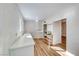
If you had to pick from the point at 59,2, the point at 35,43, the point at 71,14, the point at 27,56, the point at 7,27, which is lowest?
the point at 27,56

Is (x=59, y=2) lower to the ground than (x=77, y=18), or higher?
higher

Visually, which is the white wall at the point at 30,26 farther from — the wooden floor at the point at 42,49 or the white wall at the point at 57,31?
the white wall at the point at 57,31

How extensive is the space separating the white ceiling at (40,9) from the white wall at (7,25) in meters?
0.12

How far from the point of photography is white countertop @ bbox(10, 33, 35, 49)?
4.13 feet

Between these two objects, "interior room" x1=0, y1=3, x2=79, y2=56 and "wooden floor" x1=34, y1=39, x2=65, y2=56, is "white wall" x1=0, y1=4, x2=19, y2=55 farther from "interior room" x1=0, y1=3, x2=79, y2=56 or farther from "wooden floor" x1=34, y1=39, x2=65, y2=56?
"wooden floor" x1=34, y1=39, x2=65, y2=56

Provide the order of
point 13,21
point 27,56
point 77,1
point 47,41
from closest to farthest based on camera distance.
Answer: point 77,1, point 27,56, point 13,21, point 47,41

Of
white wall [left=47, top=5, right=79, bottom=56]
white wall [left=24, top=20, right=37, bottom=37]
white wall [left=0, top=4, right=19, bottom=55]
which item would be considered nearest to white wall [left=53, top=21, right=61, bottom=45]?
white wall [left=47, top=5, right=79, bottom=56]

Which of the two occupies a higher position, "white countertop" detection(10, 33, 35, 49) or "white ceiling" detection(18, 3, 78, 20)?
"white ceiling" detection(18, 3, 78, 20)

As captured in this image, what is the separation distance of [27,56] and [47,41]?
38cm

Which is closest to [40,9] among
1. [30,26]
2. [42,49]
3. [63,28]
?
[30,26]

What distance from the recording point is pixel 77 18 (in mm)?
1229

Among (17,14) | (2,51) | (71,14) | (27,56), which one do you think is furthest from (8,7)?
(71,14)

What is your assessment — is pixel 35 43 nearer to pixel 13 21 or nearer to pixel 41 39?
pixel 41 39

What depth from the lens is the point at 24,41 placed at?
136 centimetres
